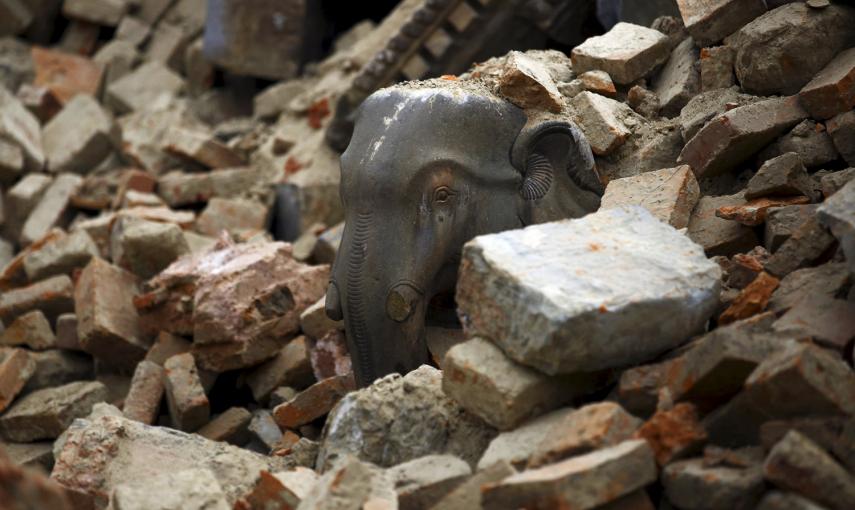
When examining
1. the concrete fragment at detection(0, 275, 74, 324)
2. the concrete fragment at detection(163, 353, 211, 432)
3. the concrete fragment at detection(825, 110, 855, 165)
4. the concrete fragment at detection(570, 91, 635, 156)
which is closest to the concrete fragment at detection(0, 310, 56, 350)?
the concrete fragment at detection(0, 275, 74, 324)

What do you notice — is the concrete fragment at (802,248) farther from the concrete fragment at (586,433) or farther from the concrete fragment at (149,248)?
the concrete fragment at (149,248)

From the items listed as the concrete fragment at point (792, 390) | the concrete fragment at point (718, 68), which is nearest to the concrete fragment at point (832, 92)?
the concrete fragment at point (718, 68)

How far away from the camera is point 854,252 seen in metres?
3.09

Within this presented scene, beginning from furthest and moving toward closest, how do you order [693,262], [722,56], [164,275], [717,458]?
1. [164,275]
2. [722,56]
3. [693,262]
4. [717,458]

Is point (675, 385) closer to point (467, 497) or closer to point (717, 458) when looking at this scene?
point (717, 458)

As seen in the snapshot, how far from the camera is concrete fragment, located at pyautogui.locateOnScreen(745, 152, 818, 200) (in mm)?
3924

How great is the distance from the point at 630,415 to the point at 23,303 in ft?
12.7

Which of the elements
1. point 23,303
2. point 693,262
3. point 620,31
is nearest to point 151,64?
point 23,303

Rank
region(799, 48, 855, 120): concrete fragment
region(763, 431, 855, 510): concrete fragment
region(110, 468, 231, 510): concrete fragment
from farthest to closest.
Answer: region(799, 48, 855, 120): concrete fragment < region(110, 468, 231, 510): concrete fragment < region(763, 431, 855, 510): concrete fragment

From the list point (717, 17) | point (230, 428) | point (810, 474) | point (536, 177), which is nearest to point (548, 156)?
point (536, 177)

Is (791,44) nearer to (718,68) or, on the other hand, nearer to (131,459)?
(718,68)

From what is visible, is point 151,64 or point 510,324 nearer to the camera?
point 510,324

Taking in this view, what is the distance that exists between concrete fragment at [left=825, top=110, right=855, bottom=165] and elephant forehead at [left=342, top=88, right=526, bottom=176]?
1.12 m

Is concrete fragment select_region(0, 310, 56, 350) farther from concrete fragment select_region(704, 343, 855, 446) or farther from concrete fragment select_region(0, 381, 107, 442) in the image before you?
concrete fragment select_region(704, 343, 855, 446)
